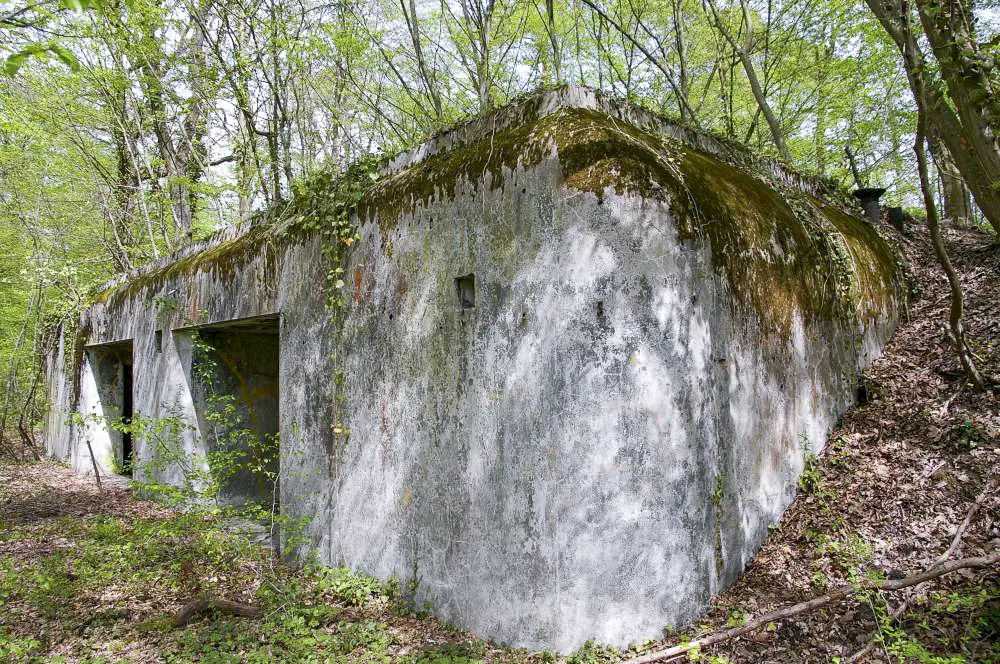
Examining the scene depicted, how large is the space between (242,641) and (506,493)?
179 centimetres

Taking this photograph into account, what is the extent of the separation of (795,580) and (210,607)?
350 centimetres

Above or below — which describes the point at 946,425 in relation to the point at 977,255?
below

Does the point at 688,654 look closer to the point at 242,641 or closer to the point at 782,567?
the point at 782,567

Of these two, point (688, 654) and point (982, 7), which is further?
point (982, 7)

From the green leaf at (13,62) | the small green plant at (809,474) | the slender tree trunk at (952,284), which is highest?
the green leaf at (13,62)

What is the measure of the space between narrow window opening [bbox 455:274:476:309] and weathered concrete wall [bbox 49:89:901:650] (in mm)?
48

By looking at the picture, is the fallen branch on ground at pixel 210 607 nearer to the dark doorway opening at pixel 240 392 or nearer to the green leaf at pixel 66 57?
the dark doorway opening at pixel 240 392

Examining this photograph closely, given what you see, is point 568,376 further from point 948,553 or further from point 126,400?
point 126,400

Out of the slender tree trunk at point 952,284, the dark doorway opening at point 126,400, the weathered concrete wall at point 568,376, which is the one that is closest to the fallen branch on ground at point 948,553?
the weathered concrete wall at point 568,376

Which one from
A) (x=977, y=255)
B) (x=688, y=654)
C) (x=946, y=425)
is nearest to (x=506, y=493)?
(x=688, y=654)

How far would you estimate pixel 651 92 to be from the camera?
9.84 m

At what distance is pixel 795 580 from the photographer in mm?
3242

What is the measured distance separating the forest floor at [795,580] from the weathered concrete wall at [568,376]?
180mm

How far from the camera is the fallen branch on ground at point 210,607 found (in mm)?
3713
